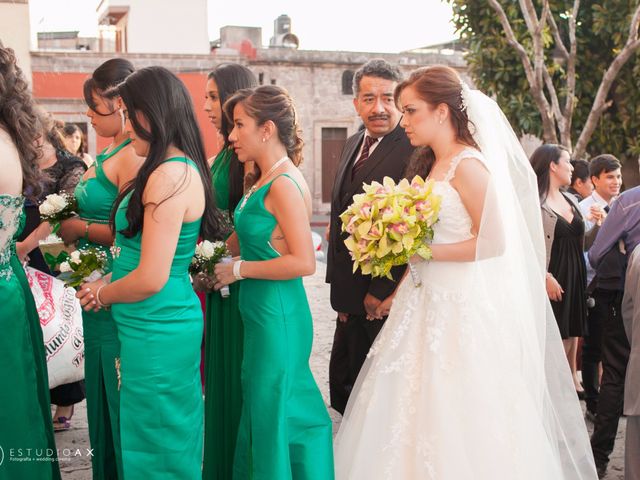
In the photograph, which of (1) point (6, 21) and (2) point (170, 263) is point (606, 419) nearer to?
(2) point (170, 263)

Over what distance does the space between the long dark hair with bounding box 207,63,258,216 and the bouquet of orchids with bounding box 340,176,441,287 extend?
42.3 inches

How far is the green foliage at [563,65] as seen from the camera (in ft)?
55.1

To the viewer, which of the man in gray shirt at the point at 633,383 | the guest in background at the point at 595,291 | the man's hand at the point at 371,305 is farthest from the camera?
the guest in background at the point at 595,291

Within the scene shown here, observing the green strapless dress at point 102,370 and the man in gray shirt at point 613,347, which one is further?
the man in gray shirt at point 613,347

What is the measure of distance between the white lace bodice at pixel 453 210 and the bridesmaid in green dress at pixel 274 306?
63cm

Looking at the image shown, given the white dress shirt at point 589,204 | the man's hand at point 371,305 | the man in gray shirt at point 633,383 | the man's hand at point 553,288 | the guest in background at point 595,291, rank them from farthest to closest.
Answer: the white dress shirt at point 589,204, the guest in background at point 595,291, the man's hand at point 553,288, the man's hand at point 371,305, the man in gray shirt at point 633,383

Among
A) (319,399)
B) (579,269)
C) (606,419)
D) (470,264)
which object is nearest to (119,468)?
(319,399)

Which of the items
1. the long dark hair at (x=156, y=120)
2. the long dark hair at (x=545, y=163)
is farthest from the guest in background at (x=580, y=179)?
the long dark hair at (x=156, y=120)

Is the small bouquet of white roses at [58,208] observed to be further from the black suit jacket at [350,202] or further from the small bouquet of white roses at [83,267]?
the black suit jacket at [350,202]

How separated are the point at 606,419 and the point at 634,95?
1324 cm

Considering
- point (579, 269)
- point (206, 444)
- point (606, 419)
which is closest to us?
point (206, 444)

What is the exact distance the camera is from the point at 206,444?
169 inches

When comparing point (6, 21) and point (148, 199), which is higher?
point (6, 21)

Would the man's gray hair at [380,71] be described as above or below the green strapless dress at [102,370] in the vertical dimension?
above
